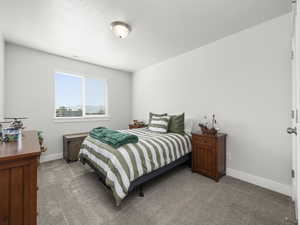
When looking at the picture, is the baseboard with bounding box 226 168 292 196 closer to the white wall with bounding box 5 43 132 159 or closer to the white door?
the white door

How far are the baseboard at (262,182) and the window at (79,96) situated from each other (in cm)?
364

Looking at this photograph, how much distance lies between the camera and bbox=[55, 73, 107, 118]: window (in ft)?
11.1

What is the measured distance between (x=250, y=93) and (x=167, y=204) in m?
2.12

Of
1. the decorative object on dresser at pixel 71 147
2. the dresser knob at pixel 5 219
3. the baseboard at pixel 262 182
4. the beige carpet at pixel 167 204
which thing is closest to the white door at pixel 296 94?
the beige carpet at pixel 167 204

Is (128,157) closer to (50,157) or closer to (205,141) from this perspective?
(205,141)

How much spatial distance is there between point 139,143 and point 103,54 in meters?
2.39

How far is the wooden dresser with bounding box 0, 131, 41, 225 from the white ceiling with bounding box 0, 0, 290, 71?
1.83m

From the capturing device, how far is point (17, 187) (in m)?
0.93

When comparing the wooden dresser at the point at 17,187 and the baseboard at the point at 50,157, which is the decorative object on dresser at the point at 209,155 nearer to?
the wooden dresser at the point at 17,187

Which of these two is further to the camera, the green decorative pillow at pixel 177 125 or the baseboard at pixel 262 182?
the green decorative pillow at pixel 177 125

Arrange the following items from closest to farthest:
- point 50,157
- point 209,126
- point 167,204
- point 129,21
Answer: point 167,204 → point 129,21 → point 209,126 → point 50,157

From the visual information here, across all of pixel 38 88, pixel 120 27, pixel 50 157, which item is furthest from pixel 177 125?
pixel 38 88

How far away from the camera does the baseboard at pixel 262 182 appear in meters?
1.88

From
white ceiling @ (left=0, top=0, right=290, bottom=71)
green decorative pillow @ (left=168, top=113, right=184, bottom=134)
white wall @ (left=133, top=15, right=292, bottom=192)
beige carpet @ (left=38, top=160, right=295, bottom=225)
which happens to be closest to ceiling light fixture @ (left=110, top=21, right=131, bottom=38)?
white ceiling @ (left=0, top=0, right=290, bottom=71)
